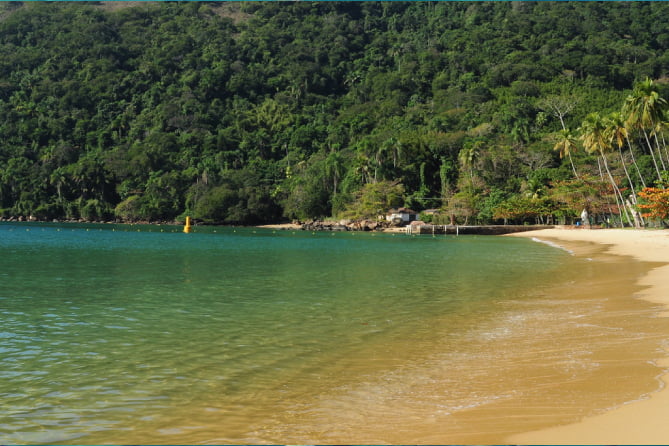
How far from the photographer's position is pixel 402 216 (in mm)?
89625

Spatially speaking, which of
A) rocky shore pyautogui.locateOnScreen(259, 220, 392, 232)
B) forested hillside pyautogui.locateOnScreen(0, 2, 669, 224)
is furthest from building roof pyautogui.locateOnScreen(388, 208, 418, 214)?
rocky shore pyautogui.locateOnScreen(259, 220, 392, 232)

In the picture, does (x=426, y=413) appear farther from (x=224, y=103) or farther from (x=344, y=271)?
(x=224, y=103)

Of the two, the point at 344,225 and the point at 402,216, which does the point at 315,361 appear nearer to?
the point at 402,216

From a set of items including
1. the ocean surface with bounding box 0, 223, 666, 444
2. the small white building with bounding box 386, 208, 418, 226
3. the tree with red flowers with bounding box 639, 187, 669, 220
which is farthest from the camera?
the small white building with bounding box 386, 208, 418, 226

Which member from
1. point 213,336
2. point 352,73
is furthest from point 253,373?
point 352,73

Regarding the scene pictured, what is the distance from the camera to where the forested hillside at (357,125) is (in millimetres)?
85125

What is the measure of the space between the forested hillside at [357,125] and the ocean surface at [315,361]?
47.5 metres

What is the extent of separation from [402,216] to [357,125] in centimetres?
6072

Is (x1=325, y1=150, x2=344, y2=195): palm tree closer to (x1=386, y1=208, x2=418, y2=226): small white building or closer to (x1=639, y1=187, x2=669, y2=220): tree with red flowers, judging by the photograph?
(x1=386, y1=208, x2=418, y2=226): small white building

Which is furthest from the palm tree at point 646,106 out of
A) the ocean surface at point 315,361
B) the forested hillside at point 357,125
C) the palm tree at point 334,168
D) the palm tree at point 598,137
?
the palm tree at point 334,168

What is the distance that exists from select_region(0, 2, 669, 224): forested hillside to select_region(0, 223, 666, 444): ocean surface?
156ft

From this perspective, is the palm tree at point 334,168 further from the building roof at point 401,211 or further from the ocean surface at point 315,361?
the ocean surface at point 315,361

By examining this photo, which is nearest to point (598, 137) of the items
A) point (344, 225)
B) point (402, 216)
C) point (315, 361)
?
point (402, 216)

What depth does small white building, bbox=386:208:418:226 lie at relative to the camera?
88812 mm
